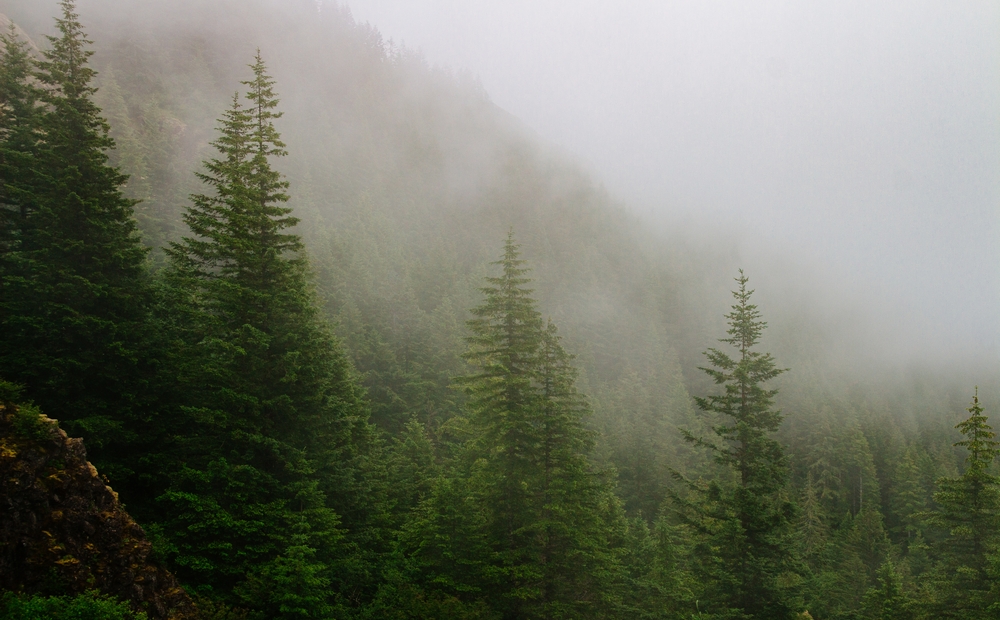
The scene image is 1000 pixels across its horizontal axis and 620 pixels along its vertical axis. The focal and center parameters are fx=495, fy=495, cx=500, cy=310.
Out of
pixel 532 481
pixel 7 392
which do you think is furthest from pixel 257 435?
pixel 532 481

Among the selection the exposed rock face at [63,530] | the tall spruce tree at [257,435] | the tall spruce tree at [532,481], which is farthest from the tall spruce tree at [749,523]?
the exposed rock face at [63,530]

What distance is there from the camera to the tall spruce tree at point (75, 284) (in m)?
13.5

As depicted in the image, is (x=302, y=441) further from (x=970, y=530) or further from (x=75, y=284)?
(x=970, y=530)

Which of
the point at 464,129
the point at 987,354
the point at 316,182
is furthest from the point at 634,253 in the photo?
the point at 987,354

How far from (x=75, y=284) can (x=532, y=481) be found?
15.1 meters

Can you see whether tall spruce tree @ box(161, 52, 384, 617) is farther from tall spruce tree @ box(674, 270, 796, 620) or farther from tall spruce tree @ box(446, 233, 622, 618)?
tall spruce tree @ box(674, 270, 796, 620)

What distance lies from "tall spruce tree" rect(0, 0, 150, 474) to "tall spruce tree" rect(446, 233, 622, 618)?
34.9ft

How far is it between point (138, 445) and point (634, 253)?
12326cm

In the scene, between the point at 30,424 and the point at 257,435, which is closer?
the point at 30,424

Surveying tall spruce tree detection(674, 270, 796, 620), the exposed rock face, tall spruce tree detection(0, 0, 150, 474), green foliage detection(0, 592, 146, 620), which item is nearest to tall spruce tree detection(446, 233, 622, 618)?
tall spruce tree detection(674, 270, 796, 620)

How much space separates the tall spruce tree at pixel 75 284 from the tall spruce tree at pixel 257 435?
1.48 metres

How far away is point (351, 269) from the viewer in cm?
5819

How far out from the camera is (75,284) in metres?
14.3

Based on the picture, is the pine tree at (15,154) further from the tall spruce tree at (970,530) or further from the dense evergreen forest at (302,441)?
the tall spruce tree at (970,530)
